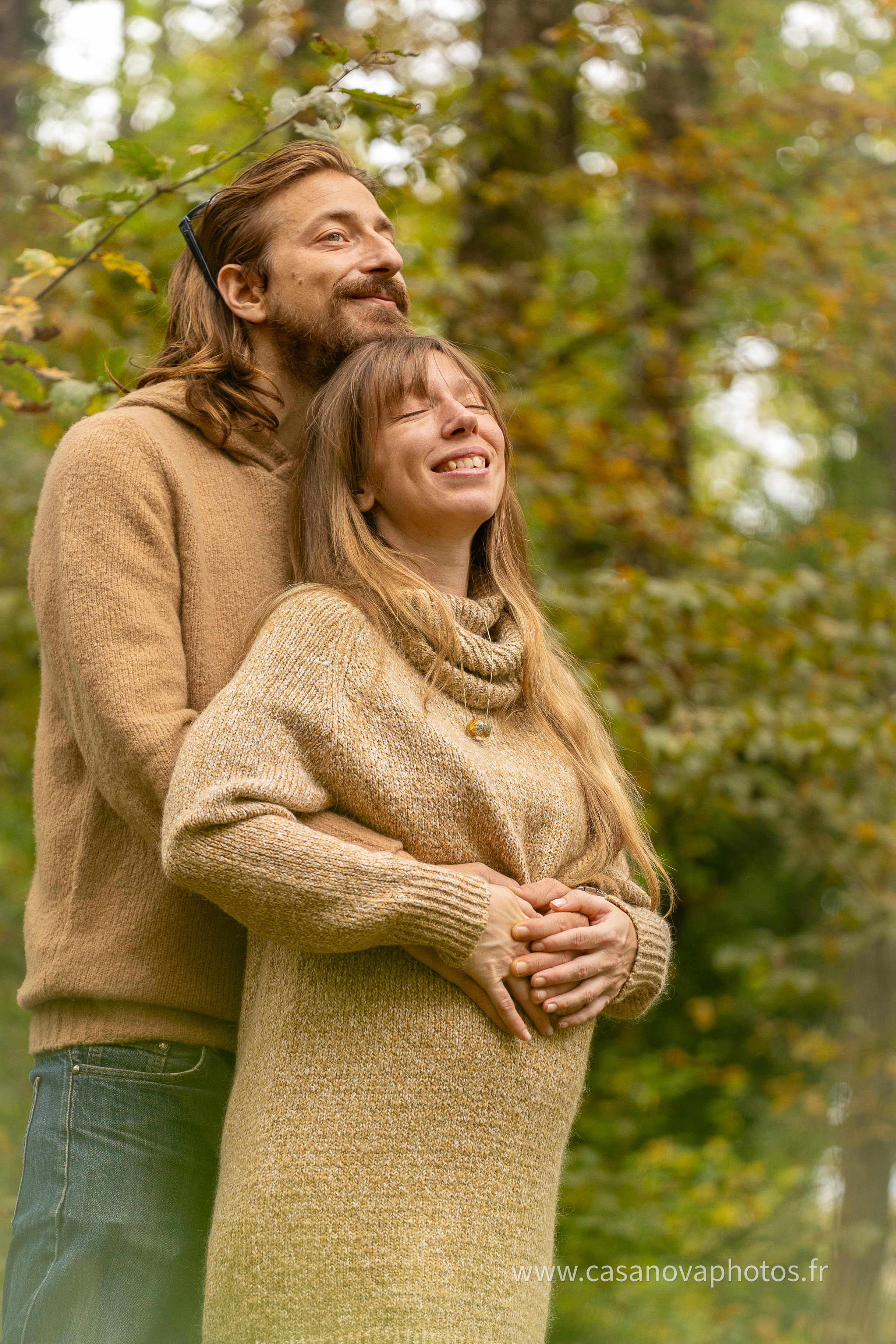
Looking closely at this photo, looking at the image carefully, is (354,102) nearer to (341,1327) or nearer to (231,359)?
(231,359)

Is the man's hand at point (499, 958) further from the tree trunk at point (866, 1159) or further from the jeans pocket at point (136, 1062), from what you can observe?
the tree trunk at point (866, 1159)

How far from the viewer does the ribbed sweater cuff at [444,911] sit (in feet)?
5.79

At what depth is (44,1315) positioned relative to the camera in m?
1.85

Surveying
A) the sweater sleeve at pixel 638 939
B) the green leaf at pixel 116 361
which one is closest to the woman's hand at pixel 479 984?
the sweater sleeve at pixel 638 939

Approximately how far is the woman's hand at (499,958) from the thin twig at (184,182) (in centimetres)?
164

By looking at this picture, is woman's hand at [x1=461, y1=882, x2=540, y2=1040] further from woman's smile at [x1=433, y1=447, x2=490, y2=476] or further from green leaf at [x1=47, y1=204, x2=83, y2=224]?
green leaf at [x1=47, y1=204, x2=83, y2=224]

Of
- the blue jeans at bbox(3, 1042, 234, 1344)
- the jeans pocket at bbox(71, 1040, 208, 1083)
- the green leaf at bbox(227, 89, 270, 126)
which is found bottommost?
the blue jeans at bbox(3, 1042, 234, 1344)

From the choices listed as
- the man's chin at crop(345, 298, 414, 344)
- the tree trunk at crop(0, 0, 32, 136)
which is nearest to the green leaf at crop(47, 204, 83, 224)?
the man's chin at crop(345, 298, 414, 344)

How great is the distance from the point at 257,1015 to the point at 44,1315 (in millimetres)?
518

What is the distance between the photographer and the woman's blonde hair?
206 centimetres

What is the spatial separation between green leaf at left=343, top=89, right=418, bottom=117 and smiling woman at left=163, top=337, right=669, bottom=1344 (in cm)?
88

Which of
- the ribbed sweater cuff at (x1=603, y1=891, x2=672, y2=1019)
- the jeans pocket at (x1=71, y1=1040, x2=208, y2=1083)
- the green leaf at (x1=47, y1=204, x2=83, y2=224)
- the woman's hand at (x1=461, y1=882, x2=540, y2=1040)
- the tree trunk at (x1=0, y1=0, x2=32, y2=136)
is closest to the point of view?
the woman's hand at (x1=461, y1=882, x2=540, y2=1040)

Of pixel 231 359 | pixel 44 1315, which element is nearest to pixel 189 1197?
pixel 44 1315

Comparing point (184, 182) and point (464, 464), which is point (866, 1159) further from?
point (184, 182)
